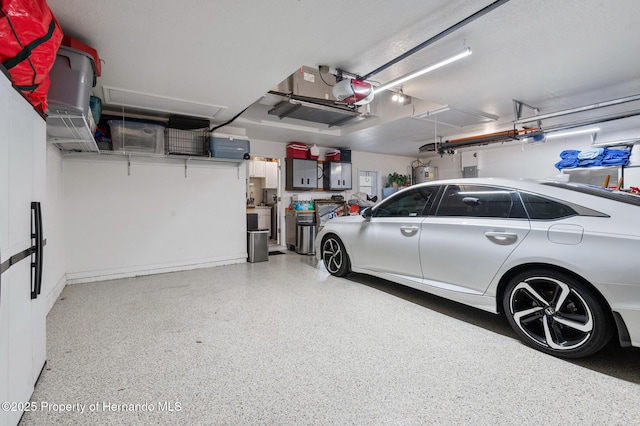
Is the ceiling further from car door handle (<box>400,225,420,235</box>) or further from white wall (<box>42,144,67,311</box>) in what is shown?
car door handle (<box>400,225,420,235</box>)

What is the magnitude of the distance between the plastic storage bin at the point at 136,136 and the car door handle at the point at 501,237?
428 cm

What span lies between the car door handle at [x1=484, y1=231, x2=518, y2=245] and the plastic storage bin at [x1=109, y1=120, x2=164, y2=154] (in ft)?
14.0

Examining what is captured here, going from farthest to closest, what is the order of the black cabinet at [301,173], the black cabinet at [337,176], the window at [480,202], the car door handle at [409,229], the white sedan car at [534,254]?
the black cabinet at [337,176] < the black cabinet at [301,173] < the car door handle at [409,229] < the window at [480,202] < the white sedan car at [534,254]

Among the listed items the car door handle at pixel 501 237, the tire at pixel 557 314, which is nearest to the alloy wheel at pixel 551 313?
the tire at pixel 557 314

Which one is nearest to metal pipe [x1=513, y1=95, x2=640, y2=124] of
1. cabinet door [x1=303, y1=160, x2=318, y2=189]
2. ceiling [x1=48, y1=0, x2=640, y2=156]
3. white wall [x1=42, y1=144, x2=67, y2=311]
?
ceiling [x1=48, y1=0, x2=640, y2=156]

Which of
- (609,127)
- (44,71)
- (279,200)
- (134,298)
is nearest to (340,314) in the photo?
(134,298)

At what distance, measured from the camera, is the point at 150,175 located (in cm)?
424

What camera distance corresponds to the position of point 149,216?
4.22 metres

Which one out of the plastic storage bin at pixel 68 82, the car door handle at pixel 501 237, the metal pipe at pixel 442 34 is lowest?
the car door handle at pixel 501 237

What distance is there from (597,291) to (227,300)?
10.2 feet

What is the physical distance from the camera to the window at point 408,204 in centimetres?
283

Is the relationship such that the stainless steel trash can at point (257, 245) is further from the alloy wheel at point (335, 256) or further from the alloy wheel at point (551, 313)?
the alloy wheel at point (551, 313)

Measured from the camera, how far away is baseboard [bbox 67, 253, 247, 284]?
376 cm

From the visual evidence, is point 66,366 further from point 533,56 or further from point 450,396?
point 533,56
